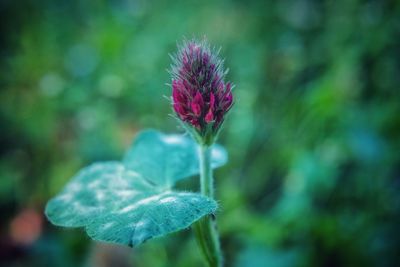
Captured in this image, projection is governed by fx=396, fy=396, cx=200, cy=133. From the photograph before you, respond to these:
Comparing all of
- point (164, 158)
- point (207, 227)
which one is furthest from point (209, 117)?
point (164, 158)

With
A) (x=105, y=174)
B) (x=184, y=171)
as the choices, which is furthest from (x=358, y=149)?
(x=105, y=174)

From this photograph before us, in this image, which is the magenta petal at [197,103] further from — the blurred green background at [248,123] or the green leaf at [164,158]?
the blurred green background at [248,123]

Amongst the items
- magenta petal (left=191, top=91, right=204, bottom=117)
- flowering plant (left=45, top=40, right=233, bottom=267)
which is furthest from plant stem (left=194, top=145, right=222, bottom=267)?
magenta petal (left=191, top=91, right=204, bottom=117)

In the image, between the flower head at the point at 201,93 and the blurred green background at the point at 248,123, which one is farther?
the blurred green background at the point at 248,123

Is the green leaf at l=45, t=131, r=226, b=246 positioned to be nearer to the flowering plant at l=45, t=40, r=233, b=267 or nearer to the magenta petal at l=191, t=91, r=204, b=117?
the flowering plant at l=45, t=40, r=233, b=267

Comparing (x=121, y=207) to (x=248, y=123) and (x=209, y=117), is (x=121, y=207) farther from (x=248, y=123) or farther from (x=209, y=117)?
(x=248, y=123)

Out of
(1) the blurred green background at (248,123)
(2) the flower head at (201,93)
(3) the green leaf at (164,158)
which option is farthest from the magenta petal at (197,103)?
(1) the blurred green background at (248,123)
